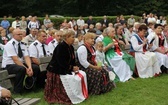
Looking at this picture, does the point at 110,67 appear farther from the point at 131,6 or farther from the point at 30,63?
the point at 131,6

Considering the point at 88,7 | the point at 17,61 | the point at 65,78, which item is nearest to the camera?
the point at 65,78

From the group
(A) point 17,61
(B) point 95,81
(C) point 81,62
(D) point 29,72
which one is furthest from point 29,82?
(B) point 95,81

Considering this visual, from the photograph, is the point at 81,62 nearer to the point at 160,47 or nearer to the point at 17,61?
the point at 17,61

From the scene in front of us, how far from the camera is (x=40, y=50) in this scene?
8203 millimetres

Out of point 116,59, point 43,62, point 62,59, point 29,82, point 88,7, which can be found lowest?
point 88,7

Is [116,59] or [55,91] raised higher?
Result: [116,59]

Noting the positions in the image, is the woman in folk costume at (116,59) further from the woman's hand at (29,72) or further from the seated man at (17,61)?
the woman's hand at (29,72)

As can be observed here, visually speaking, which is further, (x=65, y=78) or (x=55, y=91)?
(x=55, y=91)

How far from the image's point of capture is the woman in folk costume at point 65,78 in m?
6.41

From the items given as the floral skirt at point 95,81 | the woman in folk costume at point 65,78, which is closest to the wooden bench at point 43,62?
the woman in folk costume at point 65,78

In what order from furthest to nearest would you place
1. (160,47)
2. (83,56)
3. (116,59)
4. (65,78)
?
(160,47), (116,59), (83,56), (65,78)

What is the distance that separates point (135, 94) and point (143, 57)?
219 cm

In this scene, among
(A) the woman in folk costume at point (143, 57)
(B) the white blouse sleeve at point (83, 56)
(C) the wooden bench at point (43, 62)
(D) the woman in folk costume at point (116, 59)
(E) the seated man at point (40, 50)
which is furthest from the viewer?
(A) the woman in folk costume at point (143, 57)

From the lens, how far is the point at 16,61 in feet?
23.6
